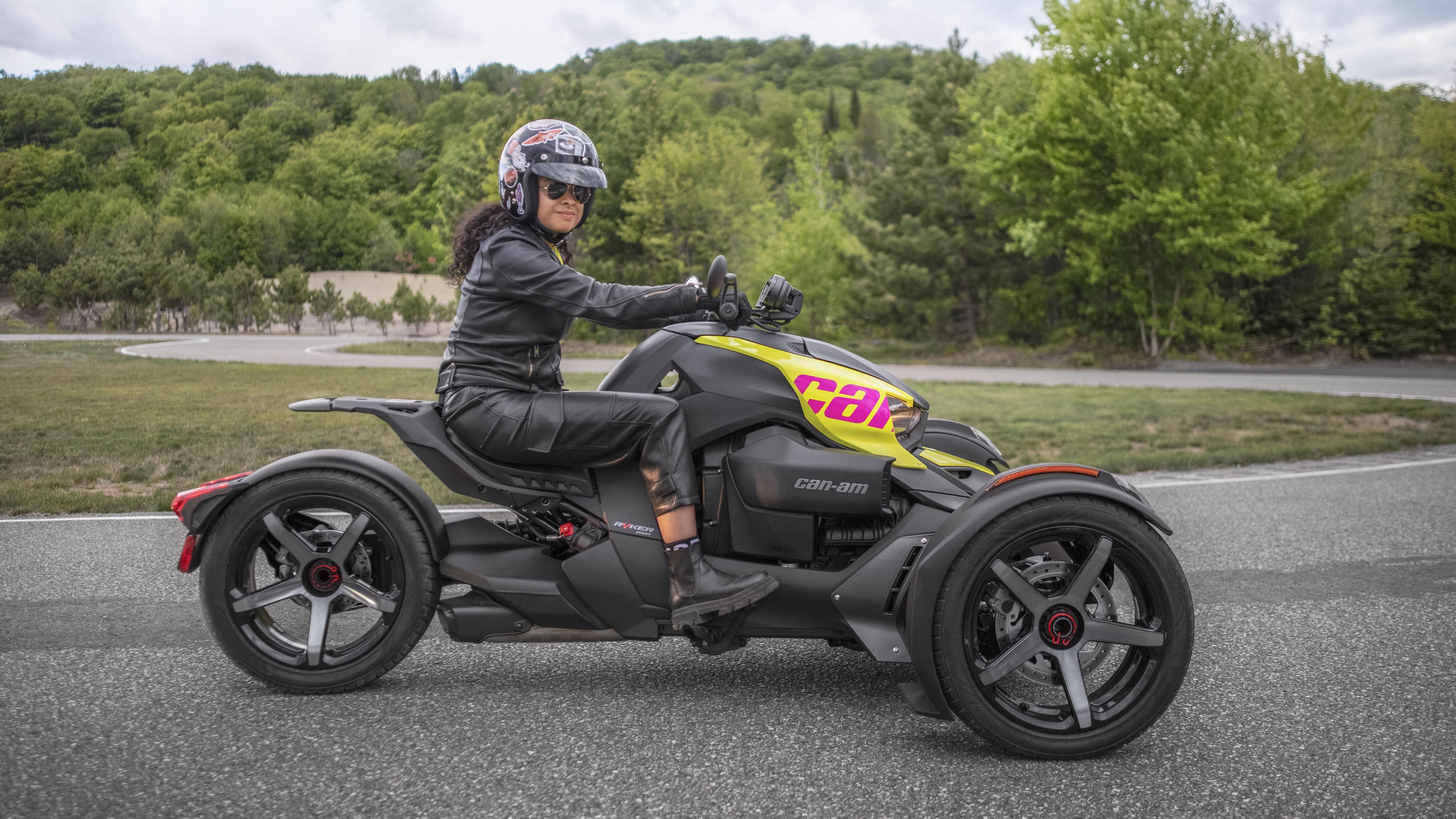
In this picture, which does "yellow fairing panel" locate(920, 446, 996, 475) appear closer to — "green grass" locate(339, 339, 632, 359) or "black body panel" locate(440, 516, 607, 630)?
"black body panel" locate(440, 516, 607, 630)

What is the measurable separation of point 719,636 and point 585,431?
840 mm

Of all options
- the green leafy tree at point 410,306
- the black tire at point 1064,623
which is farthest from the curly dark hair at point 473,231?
the green leafy tree at point 410,306

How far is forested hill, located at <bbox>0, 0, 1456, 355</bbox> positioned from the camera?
31.8 feet

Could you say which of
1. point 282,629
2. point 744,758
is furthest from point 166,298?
point 744,758

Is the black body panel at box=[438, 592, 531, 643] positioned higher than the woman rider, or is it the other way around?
the woman rider

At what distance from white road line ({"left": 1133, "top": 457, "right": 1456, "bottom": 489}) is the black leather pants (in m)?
5.52

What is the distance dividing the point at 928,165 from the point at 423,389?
19313mm

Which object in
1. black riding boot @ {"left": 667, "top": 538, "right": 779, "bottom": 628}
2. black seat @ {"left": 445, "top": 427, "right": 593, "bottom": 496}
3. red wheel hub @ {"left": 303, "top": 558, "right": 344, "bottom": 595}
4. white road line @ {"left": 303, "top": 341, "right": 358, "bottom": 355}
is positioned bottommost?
white road line @ {"left": 303, "top": 341, "right": 358, "bottom": 355}

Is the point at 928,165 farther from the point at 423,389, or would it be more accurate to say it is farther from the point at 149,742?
the point at 149,742

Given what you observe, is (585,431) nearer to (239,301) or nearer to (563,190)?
Answer: (563,190)

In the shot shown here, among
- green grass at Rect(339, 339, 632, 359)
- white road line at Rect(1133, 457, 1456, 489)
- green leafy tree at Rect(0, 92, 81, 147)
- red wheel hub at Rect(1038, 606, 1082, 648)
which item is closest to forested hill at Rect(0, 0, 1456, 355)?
green leafy tree at Rect(0, 92, 81, 147)

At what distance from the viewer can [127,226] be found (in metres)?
9.80

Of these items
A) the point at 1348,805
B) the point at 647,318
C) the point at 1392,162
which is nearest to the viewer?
the point at 1348,805

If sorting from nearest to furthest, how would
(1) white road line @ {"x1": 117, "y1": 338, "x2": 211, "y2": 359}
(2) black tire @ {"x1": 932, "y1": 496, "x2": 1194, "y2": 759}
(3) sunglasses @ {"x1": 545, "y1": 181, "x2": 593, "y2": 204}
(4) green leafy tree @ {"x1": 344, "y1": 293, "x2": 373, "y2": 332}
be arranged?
(2) black tire @ {"x1": 932, "y1": 496, "x2": 1194, "y2": 759}, (3) sunglasses @ {"x1": 545, "y1": 181, "x2": 593, "y2": 204}, (1) white road line @ {"x1": 117, "y1": 338, "x2": 211, "y2": 359}, (4) green leafy tree @ {"x1": 344, "y1": 293, "x2": 373, "y2": 332}
